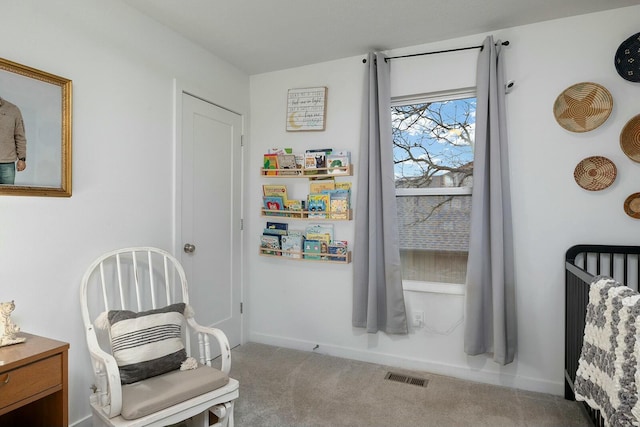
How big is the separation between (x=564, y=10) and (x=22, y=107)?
9.80ft

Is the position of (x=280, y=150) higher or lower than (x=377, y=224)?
higher

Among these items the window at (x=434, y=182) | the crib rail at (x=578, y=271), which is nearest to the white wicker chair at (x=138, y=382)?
the window at (x=434, y=182)

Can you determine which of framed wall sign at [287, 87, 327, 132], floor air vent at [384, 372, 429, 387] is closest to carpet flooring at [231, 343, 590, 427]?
floor air vent at [384, 372, 429, 387]

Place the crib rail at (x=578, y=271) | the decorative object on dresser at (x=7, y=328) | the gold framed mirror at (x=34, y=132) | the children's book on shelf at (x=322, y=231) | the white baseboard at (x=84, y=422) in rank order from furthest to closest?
1. the children's book on shelf at (x=322, y=231)
2. the crib rail at (x=578, y=271)
3. the white baseboard at (x=84, y=422)
4. the gold framed mirror at (x=34, y=132)
5. the decorative object on dresser at (x=7, y=328)

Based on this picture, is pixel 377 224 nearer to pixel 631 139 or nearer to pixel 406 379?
pixel 406 379

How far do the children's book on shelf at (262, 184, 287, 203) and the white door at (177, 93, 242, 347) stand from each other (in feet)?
0.77

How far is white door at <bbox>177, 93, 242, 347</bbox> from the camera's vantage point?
2646mm

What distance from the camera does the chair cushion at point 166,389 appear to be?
1.51 metres

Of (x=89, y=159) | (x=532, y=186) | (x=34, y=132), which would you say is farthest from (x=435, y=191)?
(x=34, y=132)

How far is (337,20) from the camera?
2371mm

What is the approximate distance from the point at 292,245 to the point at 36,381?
1944mm

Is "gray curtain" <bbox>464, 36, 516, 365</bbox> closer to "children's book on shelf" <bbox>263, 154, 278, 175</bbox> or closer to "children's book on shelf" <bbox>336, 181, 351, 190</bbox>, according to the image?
"children's book on shelf" <bbox>336, 181, 351, 190</bbox>

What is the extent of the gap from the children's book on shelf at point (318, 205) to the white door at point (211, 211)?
25.7 inches

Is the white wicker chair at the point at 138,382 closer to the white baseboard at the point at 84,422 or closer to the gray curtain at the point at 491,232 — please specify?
the white baseboard at the point at 84,422
